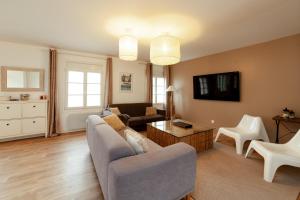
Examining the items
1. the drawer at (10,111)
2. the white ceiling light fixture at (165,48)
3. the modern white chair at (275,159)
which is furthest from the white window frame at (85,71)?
the modern white chair at (275,159)

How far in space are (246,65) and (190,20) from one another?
Result: 2326mm

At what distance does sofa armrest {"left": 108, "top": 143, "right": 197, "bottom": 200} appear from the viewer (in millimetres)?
1247

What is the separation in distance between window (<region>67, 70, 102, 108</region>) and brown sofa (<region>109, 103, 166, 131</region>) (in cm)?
69

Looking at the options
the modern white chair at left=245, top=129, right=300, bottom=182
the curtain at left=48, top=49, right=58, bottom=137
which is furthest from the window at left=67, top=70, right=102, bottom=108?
the modern white chair at left=245, top=129, right=300, bottom=182

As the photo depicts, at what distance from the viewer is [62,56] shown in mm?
4344

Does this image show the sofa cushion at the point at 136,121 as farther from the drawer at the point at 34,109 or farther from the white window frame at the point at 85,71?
the drawer at the point at 34,109

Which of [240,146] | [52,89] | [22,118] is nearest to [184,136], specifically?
[240,146]

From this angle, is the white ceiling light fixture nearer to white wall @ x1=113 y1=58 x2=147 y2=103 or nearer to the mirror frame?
white wall @ x1=113 y1=58 x2=147 y2=103

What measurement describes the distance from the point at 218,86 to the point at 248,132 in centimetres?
164

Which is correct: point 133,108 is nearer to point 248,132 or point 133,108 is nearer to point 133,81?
point 133,81

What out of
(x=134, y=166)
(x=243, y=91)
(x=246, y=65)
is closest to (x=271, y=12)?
(x=246, y=65)

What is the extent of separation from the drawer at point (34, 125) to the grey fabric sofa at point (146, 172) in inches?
123

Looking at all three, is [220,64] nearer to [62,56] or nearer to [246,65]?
[246,65]

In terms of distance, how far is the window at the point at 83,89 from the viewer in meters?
4.52
